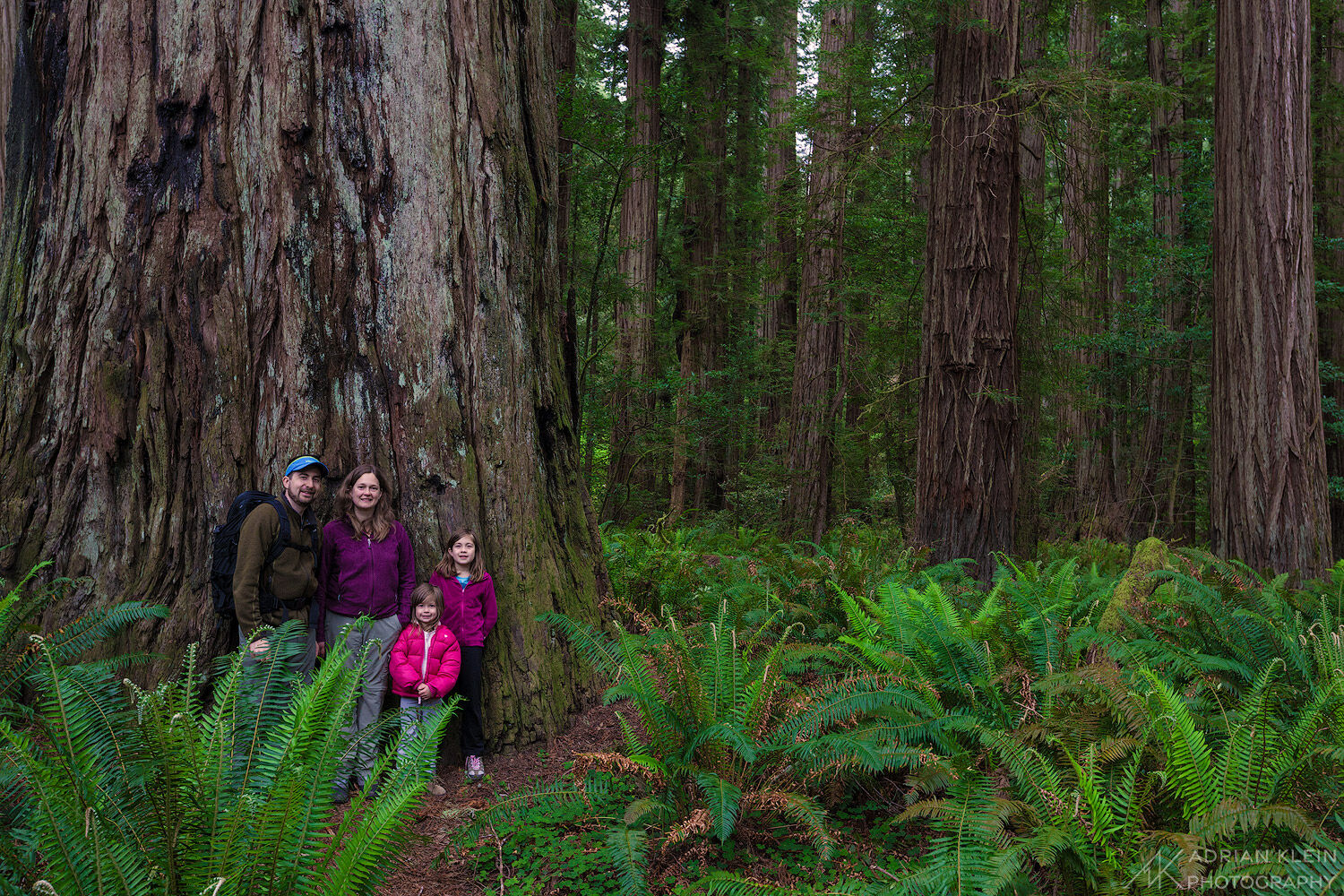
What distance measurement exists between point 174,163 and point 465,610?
2.57 meters

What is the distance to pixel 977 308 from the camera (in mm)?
6379

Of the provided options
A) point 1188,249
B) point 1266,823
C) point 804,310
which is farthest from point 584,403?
point 1266,823

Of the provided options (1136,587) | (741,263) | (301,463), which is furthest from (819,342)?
(301,463)

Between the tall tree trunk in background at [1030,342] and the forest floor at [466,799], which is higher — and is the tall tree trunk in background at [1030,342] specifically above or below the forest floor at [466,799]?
above

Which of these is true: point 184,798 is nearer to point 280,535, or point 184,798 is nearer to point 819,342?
point 280,535

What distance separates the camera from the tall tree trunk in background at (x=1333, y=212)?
9070 mm

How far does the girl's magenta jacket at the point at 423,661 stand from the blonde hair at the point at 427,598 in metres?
0.04

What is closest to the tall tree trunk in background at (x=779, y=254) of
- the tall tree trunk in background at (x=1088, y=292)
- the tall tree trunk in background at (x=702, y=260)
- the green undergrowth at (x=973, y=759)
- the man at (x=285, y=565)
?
the tall tree trunk in background at (x=702, y=260)

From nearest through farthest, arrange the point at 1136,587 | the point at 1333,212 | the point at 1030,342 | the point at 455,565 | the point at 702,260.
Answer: the point at 455,565 → the point at 1136,587 → the point at 1030,342 → the point at 1333,212 → the point at 702,260

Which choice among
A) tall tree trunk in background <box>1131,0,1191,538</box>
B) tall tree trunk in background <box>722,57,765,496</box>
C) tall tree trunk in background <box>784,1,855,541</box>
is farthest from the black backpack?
tall tree trunk in background <box>1131,0,1191,538</box>

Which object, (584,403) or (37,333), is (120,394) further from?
(584,403)

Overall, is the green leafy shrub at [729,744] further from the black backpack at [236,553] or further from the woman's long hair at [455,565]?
the black backpack at [236,553]

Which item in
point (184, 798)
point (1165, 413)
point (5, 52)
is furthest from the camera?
point (1165, 413)

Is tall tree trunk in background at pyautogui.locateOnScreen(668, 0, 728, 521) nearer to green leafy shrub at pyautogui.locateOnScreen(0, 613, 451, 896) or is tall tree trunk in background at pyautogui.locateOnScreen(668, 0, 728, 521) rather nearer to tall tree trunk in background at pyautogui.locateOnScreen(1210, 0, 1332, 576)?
tall tree trunk in background at pyautogui.locateOnScreen(1210, 0, 1332, 576)
